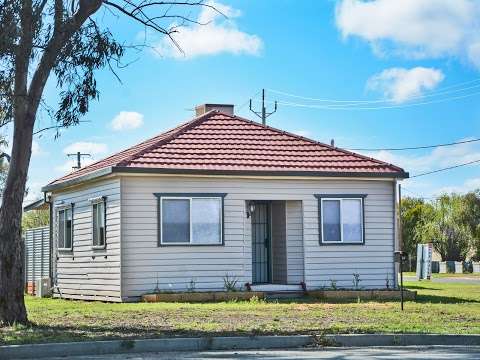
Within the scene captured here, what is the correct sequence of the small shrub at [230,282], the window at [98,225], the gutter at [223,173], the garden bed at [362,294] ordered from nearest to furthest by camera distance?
1. the gutter at [223,173]
2. the garden bed at [362,294]
3. the small shrub at [230,282]
4. the window at [98,225]

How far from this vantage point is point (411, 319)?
16.3m

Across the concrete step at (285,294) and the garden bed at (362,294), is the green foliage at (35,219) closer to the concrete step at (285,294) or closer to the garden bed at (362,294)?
the concrete step at (285,294)

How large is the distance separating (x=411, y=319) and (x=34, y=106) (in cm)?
818

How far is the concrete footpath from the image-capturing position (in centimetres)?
1198

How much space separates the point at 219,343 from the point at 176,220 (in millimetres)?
9995

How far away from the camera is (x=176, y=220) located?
22609mm

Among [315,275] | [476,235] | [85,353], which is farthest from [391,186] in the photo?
[476,235]

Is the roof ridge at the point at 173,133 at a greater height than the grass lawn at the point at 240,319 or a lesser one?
greater

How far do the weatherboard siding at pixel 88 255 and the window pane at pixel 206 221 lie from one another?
6.81 feet

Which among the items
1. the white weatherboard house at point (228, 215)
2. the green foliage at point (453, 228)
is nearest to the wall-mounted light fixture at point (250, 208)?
the white weatherboard house at point (228, 215)

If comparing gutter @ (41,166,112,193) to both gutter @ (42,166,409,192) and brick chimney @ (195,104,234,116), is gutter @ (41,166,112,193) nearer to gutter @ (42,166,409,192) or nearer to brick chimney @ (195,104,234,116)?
gutter @ (42,166,409,192)

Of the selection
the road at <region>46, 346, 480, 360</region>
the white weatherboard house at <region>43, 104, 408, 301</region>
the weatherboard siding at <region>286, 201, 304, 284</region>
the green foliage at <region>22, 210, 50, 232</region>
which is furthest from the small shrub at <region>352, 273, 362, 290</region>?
the green foliage at <region>22, 210, 50, 232</region>

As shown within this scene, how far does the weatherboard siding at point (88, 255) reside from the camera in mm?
22469

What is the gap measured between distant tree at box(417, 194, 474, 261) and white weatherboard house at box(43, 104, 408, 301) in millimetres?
33935
